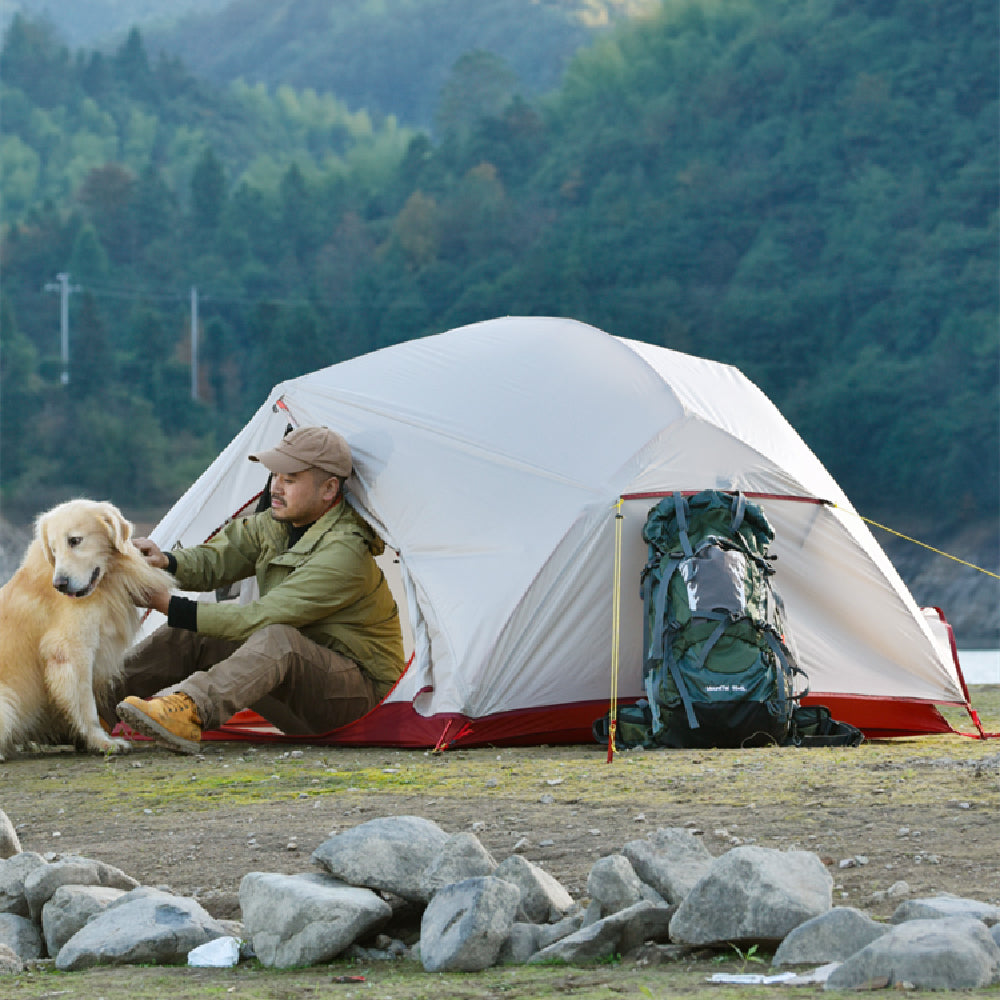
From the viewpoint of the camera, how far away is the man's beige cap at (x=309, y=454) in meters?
6.59

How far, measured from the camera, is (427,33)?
92562mm

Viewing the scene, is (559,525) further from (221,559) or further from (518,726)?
(221,559)

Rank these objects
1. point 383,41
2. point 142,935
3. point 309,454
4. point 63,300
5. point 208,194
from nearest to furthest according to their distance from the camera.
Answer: point 142,935
point 309,454
point 63,300
point 208,194
point 383,41

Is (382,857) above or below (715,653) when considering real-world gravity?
below

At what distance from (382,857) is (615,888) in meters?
0.53

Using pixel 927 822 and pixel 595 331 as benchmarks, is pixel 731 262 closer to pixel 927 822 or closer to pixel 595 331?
Result: pixel 595 331

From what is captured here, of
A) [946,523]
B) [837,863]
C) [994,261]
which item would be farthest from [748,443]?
[994,261]

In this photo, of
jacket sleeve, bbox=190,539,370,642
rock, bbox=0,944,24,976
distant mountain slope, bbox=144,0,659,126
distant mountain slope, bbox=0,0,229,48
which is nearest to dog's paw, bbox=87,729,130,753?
jacket sleeve, bbox=190,539,370,642

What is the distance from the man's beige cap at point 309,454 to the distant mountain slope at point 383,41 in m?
77.7

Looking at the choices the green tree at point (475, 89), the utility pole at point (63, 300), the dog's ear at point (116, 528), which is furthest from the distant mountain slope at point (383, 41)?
the dog's ear at point (116, 528)

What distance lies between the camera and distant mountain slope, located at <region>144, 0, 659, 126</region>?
8600 cm

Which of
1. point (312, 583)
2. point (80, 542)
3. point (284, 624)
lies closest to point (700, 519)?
point (312, 583)

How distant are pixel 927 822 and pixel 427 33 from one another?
93.2 m

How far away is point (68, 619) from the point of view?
6.25 metres
